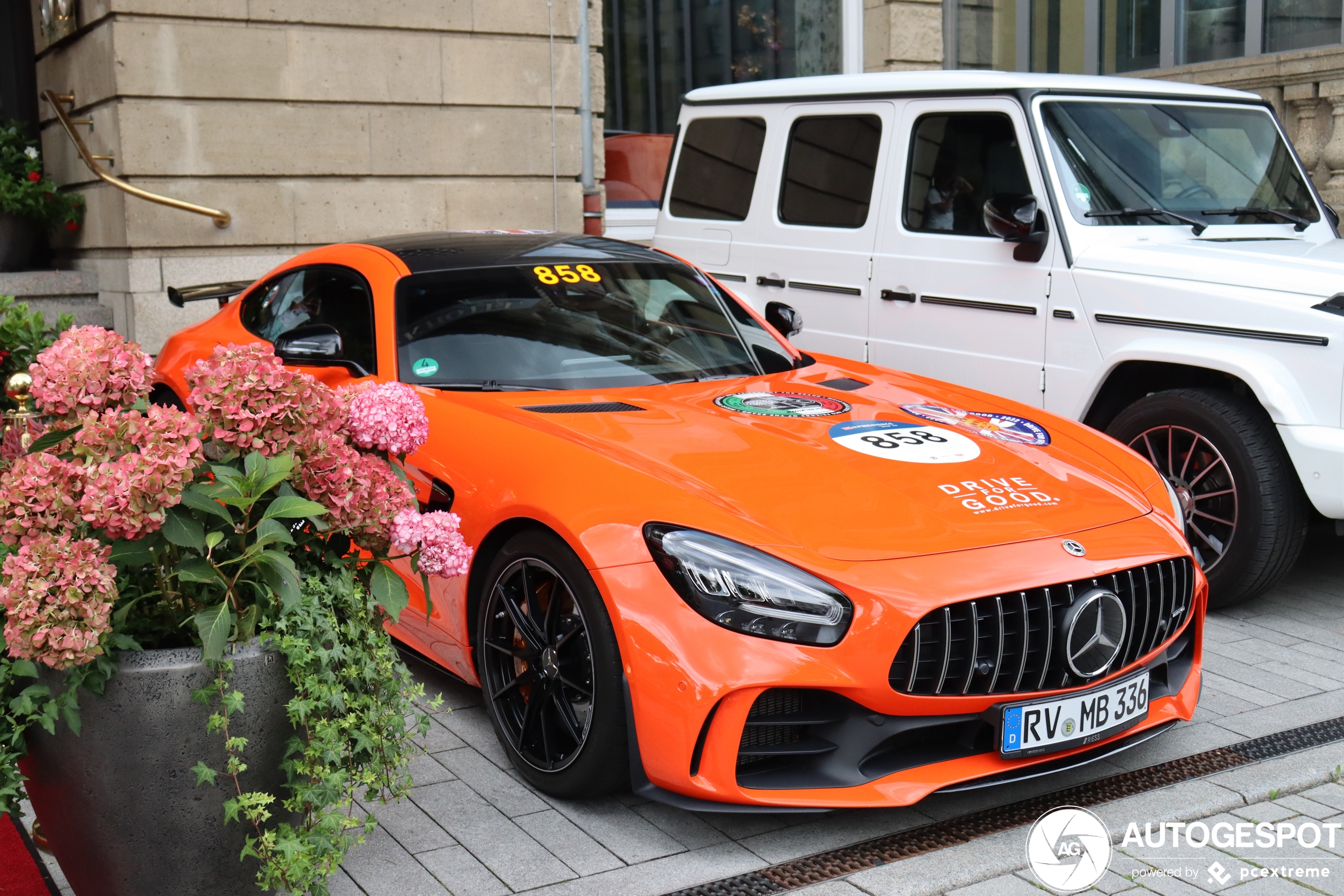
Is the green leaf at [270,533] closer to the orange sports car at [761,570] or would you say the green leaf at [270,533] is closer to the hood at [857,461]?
the orange sports car at [761,570]

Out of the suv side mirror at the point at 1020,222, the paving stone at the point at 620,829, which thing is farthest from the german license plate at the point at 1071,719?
the suv side mirror at the point at 1020,222

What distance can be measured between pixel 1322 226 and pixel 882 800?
14.6 ft

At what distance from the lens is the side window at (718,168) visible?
23.9ft

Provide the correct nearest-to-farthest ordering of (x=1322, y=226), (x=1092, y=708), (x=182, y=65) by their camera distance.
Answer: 1. (x=1092, y=708)
2. (x=1322, y=226)
3. (x=182, y=65)

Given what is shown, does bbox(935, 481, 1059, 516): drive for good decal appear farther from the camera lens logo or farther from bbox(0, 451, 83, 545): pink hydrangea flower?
bbox(0, 451, 83, 545): pink hydrangea flower

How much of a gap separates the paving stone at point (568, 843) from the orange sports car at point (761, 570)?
0.33 ft

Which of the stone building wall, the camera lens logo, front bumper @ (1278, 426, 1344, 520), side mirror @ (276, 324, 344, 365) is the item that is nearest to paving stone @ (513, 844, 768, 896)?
the camera lens logo

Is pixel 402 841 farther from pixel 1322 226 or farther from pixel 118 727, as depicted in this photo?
pixel 1322 226

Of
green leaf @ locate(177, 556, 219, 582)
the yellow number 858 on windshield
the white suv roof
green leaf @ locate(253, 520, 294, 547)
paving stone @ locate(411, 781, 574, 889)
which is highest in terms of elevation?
the white suv roof

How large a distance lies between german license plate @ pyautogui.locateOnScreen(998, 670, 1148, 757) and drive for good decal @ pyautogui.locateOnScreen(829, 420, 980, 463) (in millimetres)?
778

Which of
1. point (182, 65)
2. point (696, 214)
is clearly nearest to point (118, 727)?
point (696, 214)

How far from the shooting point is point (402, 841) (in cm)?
340

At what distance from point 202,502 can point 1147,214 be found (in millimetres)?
4530

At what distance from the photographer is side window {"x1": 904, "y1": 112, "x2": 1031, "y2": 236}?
19.6 feet
